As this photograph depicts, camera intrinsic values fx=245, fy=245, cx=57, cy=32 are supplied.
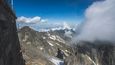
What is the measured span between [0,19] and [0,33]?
1707 millimetres

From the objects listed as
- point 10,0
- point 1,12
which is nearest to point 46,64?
point 10,0

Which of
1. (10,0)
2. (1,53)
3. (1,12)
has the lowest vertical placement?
(1,53)

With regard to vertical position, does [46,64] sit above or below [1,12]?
below

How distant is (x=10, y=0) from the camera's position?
4288 cm

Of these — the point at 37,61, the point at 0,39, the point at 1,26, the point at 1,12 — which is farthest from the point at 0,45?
the point at 37,61

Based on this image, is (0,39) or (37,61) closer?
(0,39)

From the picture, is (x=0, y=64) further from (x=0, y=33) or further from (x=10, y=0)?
(x=10, y=0)

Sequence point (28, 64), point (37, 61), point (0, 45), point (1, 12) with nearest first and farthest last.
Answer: point (0, 45) < point (1, 12) < point (28, 64) < point (37, 61)

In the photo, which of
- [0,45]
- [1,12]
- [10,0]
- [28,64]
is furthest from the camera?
[28,64]

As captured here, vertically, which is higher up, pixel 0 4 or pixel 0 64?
pixel 0 4

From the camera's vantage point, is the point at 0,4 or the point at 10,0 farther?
the point at 10,0

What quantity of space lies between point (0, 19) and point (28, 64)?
95.0 meters

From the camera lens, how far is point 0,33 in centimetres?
2862

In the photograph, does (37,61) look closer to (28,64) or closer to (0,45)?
(28,64)
